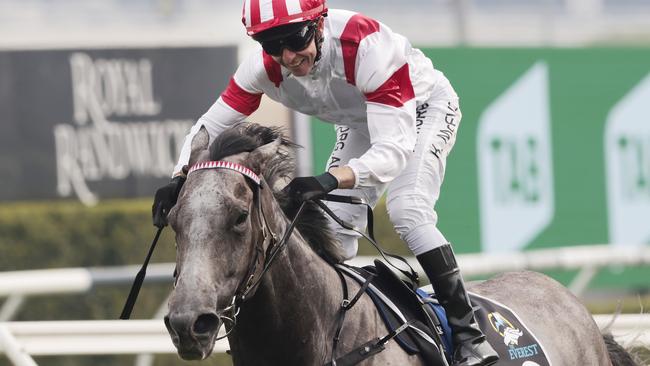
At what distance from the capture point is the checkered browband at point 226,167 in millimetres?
2955

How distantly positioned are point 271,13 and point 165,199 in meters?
0.60

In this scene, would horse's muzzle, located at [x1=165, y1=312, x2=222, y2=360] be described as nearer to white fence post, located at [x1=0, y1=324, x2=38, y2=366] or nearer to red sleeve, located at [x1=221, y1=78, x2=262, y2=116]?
red sleeve, located at [x1=221, y1=78, x2=262, y2=116]

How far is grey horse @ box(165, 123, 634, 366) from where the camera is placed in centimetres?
276

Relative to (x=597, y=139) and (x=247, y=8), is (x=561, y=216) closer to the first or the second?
(x=597, y=139)

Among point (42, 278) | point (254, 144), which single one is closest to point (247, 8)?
point (254, 144)

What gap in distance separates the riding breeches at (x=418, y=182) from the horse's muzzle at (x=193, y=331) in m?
0.87

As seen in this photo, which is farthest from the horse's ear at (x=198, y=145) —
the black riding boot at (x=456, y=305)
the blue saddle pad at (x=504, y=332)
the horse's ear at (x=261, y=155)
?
the blue saddle pad at (x=504, y=332)

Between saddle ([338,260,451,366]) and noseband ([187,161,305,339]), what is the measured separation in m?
0.49

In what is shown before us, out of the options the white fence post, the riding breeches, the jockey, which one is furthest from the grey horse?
the white fence post

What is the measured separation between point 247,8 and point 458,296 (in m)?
1.06

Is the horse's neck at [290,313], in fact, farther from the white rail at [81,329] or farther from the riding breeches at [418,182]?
the white rail at [81,329]

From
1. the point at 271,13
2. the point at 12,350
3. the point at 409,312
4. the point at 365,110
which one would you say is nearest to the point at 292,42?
the point at 271,13

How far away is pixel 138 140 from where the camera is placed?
8.98 m

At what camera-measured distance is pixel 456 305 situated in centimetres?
360
